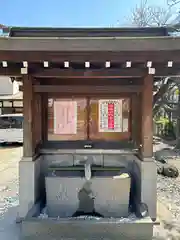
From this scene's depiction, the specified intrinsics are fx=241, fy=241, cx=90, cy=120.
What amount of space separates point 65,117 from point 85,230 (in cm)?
184

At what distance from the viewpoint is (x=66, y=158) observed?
13.9 feet

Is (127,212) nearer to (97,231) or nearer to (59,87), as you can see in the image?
(97,231)

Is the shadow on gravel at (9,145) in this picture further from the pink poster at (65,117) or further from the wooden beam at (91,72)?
the wooden beam at (91,72)

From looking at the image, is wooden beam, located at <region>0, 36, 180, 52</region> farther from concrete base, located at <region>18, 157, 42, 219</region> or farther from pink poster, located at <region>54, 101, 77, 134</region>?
concrete base, located at <region>18, 157, 42, 219</region>

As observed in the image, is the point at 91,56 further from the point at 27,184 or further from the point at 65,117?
the point at 27,184

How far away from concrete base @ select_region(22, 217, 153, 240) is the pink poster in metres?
1.53

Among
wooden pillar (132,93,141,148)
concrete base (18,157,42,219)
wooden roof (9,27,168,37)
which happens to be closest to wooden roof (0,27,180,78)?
wooden pillar (132,93,141,148)

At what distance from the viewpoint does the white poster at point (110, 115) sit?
13.7 ft

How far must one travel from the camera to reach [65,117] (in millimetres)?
4199

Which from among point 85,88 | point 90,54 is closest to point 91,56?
point 90,54

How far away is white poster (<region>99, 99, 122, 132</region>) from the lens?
4.16m

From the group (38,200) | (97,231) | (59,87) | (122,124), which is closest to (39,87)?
(59,87)

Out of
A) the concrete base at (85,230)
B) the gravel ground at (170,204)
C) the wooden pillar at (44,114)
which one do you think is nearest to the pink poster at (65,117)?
the wooden pillar at (44,114)

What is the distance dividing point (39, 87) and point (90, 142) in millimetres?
1277
